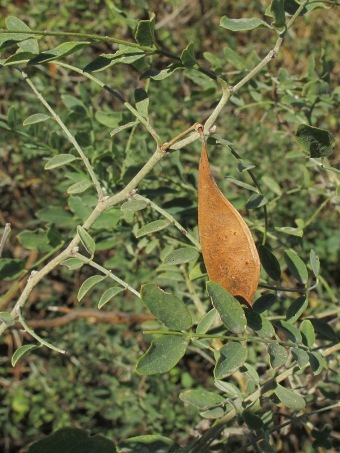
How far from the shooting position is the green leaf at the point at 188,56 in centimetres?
98

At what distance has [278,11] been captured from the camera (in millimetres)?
977

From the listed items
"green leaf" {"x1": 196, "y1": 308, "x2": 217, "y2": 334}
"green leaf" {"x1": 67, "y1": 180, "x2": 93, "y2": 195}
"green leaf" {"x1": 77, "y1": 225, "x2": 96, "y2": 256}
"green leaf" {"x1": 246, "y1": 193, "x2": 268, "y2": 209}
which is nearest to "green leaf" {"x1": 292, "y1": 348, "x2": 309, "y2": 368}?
"green leaf" {"x1": 196, "y1": 308, "x2": 217, "y2": 334}

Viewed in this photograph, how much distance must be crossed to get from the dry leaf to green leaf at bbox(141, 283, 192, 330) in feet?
0.27

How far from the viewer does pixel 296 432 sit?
2.03 metres

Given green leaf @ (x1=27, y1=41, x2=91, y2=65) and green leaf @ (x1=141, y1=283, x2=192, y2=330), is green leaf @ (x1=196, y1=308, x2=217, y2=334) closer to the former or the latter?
green leaf @ (x1=141, y1=283, x2=192, y2=330)

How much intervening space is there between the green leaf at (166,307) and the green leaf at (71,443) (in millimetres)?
366

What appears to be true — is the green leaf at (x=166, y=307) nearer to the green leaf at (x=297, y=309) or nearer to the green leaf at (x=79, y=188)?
the green leaf at (x=297, y=309)

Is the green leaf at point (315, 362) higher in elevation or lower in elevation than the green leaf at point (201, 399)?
higher

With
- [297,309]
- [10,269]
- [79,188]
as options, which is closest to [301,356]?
[297,309]

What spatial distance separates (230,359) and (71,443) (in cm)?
40

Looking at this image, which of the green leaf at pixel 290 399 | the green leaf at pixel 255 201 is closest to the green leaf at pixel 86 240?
the green leaf at pixel 255 201

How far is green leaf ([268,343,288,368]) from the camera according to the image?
36.2 inches

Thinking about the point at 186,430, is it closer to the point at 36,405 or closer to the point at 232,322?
the point at 36,405

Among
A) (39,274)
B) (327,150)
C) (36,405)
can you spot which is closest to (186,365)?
(36,405)
